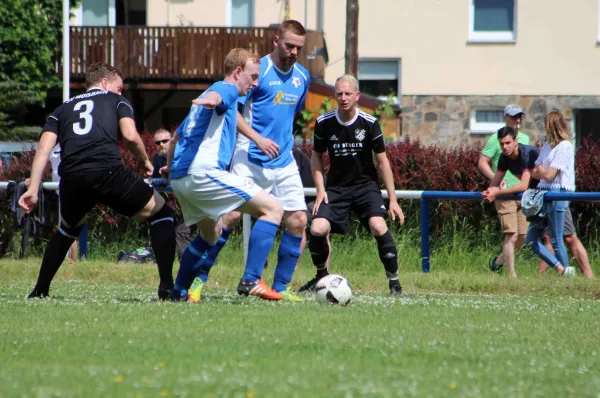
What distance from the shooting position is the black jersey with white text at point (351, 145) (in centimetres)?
1059

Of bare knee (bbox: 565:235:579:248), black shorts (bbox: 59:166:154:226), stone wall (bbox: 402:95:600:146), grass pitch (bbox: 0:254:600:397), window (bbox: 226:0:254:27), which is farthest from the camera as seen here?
window (bbox: 226:0:254:27)

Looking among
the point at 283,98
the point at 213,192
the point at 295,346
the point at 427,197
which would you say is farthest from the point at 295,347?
the point at 427,197

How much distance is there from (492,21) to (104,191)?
74.4 feet

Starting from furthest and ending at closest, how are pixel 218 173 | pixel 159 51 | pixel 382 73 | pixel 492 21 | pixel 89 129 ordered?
pixel 382 73
pixel 492 21
pixel 159 51
pixel 89 129
pixel 218 173

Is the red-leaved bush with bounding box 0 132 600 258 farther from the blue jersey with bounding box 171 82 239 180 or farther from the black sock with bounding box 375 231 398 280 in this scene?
the blue jersey with bounding box 171 82 239 180

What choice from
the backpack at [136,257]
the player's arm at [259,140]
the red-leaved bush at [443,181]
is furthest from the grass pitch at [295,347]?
the red-leaved bush at [443,181]

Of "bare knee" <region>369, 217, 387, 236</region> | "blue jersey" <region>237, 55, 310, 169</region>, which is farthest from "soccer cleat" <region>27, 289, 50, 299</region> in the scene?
"bare knee" <region>369, 217, 387, 236</region>

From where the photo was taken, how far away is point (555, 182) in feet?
40.6

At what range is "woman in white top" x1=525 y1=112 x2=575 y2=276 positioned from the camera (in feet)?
40.0

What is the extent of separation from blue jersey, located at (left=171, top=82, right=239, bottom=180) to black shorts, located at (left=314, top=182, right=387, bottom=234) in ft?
7.32

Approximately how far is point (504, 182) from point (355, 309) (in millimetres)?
5192

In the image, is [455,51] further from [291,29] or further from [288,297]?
[288,297]

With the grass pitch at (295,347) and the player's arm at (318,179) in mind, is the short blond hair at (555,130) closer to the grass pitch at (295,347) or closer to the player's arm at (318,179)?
the grass pitch at (295,347)

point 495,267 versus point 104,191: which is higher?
point 104,191
